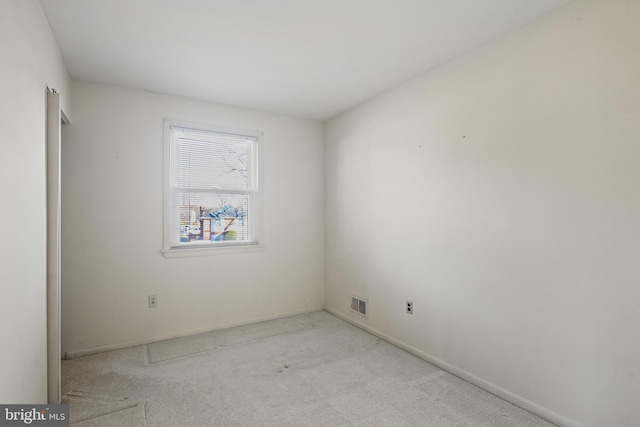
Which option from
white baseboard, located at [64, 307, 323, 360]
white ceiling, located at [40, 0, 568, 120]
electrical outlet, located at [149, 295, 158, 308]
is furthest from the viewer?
electrical outlet, located at [149, 295, 158, 308]

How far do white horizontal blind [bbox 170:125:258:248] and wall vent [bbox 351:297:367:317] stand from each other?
A: 54.0 inches

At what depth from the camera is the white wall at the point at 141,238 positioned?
2916mm

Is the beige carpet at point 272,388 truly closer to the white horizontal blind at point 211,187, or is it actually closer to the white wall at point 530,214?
the white wall at point 530,214

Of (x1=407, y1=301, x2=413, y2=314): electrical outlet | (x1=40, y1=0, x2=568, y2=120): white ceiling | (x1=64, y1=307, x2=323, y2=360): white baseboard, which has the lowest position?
(x1=64, y1=307, x2=323, y2=360): white baseboard

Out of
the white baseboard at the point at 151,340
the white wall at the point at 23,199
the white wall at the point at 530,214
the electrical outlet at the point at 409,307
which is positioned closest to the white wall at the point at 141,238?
the white baseboard at the point at 151,340

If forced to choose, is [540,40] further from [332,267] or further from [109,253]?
[109,253]

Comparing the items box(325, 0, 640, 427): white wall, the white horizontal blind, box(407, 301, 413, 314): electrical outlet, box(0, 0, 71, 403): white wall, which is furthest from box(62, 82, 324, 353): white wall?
box(407, 301, 413, 314): electrical outlet

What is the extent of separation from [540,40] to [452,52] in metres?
0.60

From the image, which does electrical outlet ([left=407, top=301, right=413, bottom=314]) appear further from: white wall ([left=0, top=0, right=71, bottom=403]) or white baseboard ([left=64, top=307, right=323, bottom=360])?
white wall ([left=0, top=0, right=71, bottom=403])

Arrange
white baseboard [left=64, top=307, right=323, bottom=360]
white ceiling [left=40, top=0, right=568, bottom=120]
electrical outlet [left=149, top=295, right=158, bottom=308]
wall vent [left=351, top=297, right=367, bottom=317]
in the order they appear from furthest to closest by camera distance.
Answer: wall vent [left=351, top=297, right=367, bottom=317]
electrical outlet [left=149, top=295, right=158, bottom=308]
white baseboard [left=64, top=307, right=323, bottom=360]
white ceiling [left=40, top=0, right=568, bottom=120]

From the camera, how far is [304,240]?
4133mm

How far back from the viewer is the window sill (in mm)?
3320

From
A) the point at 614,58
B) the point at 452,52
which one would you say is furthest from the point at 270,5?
the point at 614,58

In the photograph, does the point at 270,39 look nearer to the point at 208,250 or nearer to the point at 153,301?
the point at 208,250
